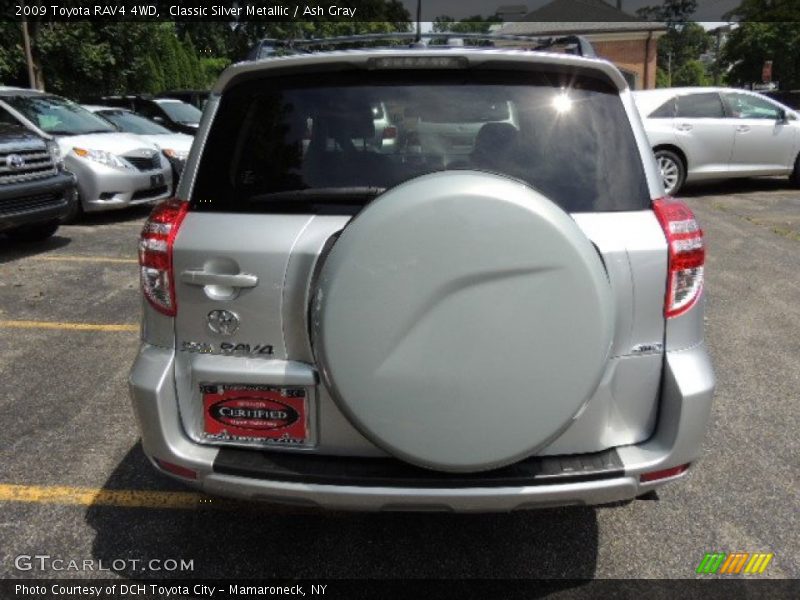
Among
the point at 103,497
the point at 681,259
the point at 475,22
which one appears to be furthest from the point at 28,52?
the point at 475,22

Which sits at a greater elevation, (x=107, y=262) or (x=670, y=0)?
(x=670, y=0)

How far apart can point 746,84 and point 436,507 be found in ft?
220

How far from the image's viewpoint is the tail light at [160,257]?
7.30ft

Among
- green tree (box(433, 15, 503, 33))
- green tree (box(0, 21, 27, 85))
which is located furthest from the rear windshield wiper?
green tree (box(433, 15, 503, 33))

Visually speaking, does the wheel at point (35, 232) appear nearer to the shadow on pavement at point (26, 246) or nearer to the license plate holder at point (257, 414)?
the shadow on pavement at point (26, 246)

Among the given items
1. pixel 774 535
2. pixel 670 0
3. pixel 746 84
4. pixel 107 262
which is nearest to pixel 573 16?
pixel 746 84

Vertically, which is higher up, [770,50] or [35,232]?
[770,50]

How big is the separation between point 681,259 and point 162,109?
43.8ft

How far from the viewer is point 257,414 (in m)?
2.19

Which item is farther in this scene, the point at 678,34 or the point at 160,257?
the point at 678,34

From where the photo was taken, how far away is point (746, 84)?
59250 millimetres

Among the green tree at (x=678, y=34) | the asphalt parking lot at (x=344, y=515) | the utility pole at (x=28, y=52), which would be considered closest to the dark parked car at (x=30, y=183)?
the asphalt parking lot at (x=344, y=515)

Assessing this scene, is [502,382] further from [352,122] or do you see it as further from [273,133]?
[273,133]

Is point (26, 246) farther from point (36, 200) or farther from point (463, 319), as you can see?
point (463, 319)
